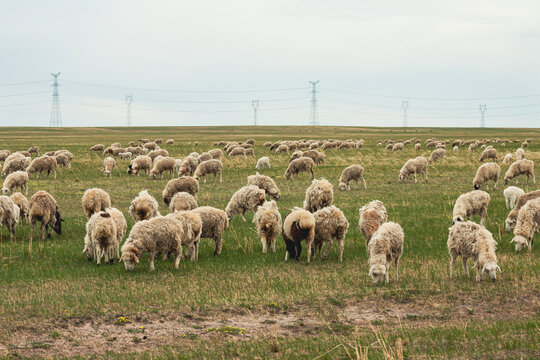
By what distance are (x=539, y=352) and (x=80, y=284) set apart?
31.1 ft

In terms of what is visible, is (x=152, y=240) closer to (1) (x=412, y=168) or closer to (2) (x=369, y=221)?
(2) (x=369, y=221)

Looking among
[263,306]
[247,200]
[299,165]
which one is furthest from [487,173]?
[263,306]

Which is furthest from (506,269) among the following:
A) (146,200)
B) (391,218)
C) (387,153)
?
(387,153)

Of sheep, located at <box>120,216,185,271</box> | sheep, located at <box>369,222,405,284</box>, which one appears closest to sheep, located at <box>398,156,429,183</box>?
sheep, located at <box>369,222,405,284</box>

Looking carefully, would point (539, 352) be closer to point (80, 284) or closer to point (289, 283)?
point (289, 283)

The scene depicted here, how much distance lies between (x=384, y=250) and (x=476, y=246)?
208 cm

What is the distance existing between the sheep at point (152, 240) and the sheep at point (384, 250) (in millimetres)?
4927

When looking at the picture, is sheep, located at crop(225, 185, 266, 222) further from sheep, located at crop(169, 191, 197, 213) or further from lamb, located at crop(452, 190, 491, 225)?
lamb, located at crop(452, 190, 491, 225)

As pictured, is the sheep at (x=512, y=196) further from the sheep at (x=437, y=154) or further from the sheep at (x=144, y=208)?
the sheep at (x=437, y=154)

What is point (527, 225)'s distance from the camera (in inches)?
581

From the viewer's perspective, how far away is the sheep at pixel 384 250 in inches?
452

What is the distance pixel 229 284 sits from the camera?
39.2 ft

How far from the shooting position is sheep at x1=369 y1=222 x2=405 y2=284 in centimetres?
1148

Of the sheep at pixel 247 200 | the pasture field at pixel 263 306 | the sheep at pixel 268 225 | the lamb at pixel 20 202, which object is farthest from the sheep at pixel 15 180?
the sheep at pixel 268 225
